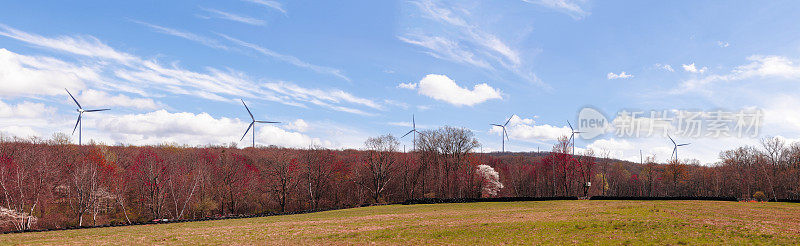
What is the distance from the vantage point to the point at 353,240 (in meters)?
24.4

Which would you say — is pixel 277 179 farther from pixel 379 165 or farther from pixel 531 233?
pixel 531 233

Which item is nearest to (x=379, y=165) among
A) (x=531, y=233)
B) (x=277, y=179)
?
(x=277, y=179)

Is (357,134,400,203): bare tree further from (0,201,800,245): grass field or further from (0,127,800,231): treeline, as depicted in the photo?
(0,201,800,245): grass field

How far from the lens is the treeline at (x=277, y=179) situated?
66.2m

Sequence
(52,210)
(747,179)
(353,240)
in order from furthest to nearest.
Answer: (747,179), (52,210), (353,240)

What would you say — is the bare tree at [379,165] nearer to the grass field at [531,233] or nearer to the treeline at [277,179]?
the treeline at [277,179]

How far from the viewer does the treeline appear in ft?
217

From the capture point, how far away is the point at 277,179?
85125mm

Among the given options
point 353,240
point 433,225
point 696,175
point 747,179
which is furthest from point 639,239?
point 696,175

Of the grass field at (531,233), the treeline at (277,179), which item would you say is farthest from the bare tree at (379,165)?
the grass field at (531,233)

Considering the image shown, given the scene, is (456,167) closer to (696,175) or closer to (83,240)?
(83,240)

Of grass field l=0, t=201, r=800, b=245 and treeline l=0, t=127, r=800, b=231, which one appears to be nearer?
grass field l=0, t=201, r=800, b=245

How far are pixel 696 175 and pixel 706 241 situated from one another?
12923cm

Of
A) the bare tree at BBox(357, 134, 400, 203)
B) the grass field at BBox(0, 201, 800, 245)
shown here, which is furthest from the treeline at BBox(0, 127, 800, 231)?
the grass field at BBox(0, 201, 800, 245)
